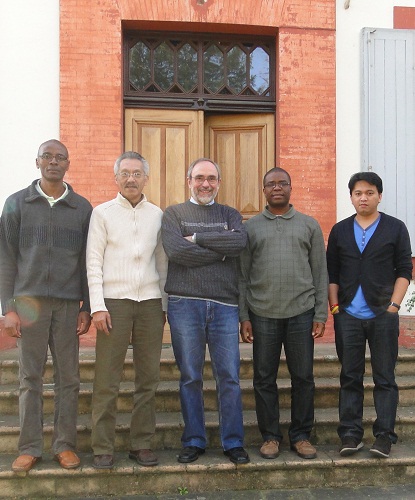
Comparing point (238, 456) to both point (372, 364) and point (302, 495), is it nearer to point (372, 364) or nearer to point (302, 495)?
point (302, 495)

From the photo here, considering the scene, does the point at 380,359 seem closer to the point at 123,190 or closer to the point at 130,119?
the point at 123,190

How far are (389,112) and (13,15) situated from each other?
4066 mm

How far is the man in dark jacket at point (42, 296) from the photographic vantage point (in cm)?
399

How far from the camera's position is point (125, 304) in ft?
13.2

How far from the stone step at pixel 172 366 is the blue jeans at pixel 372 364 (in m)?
1.16

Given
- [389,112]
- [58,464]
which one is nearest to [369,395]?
[58,464]

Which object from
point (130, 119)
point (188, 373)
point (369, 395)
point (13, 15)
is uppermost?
point (13, 15)

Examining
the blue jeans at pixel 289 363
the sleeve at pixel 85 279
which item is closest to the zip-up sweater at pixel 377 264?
the blue jeans at pixel 289 363

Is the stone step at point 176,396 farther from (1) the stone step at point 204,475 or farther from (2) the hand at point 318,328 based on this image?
(2) the hand at point 318,328

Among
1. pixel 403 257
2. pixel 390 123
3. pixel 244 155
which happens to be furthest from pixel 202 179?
pixel 390 123

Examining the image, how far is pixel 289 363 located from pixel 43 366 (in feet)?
5.53

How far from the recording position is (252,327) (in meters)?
4.32

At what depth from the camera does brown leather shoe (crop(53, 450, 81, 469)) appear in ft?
13.2

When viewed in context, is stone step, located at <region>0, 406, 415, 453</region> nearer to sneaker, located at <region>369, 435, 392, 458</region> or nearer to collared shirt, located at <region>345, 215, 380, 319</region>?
sneaker, located at <region>369, 435, 392, 458</region>
